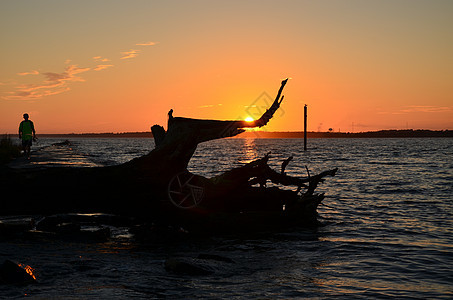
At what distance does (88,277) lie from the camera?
23.7 ft

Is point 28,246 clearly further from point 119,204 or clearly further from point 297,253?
point 297,253

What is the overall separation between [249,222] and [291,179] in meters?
1.53

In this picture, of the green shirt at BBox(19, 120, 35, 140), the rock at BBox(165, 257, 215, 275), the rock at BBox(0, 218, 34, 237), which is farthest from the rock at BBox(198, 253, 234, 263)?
the green shirt at BBox(19, 120, 35, 140)

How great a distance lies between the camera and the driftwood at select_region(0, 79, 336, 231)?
9867 millimetres

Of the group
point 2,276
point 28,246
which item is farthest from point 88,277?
point 28,246

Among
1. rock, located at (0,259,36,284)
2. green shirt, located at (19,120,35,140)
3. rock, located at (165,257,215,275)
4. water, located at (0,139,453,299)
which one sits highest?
green shirt, located at (19,120,35,140)

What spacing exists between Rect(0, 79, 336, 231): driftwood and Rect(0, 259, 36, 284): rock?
10.7 ft

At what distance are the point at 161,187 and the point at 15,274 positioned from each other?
404cm

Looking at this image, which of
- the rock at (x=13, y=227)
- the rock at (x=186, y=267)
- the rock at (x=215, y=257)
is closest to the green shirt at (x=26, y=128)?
the rock at (x=13, y=227)

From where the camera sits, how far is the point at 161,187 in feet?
33.6

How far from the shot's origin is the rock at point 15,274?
659 cm

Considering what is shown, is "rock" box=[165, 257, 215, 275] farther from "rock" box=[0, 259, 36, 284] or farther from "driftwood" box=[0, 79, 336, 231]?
"driftwood" box=[0, 79, 336, 231]

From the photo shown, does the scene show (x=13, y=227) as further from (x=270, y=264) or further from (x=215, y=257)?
(x=270, y=264)

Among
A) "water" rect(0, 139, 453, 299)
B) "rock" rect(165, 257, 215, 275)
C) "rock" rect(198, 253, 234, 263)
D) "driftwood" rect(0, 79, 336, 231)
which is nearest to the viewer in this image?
"water" rect(0, 139, 453, 299)
